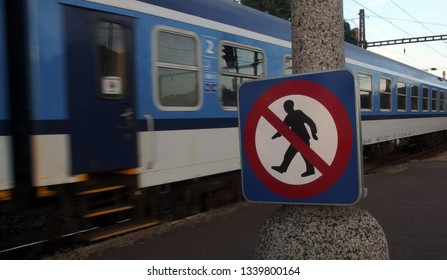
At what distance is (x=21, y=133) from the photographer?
14.9 ft

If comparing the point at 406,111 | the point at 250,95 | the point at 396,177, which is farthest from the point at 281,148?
the point at 406,111

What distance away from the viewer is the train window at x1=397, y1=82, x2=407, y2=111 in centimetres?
1476

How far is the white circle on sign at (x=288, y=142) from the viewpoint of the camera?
253 centimetres

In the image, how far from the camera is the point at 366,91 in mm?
12078

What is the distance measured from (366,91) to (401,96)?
364cm

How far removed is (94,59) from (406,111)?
42.0 ft

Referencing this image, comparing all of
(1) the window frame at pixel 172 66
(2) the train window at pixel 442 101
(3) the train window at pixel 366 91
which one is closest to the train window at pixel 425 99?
(2) the train window at pixel 442 101

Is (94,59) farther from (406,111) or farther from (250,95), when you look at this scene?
(406,111)

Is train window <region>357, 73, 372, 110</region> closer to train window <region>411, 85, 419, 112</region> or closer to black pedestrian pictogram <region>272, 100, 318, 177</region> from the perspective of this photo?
train window <region>411, 85, 419, 112</region>

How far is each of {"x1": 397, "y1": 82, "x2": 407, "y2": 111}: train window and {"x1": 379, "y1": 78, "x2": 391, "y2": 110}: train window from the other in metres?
1.02

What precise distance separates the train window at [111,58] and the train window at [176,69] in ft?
1.77

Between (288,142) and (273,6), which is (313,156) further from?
(273,6)

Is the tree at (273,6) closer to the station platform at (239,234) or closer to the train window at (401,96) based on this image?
the train window at (401,96)

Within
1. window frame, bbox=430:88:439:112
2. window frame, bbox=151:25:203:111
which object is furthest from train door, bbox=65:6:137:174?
window frame, bbox=430:88:439:112
